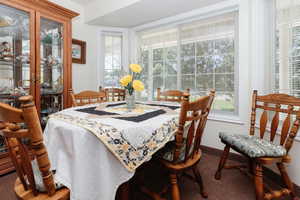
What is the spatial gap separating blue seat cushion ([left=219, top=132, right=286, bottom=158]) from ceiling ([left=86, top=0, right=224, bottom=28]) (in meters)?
1.89

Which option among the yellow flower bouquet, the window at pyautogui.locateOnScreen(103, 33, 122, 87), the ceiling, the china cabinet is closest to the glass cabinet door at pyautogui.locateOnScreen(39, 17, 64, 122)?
the china cabinet

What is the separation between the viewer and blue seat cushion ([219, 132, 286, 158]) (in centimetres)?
123

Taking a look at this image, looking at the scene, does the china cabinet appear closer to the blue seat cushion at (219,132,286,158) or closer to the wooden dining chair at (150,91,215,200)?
the wooden dining chair at (150,91,215,200)

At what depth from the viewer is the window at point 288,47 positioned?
62.8 inches

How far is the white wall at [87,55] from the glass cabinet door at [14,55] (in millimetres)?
922

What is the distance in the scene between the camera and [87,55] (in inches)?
120

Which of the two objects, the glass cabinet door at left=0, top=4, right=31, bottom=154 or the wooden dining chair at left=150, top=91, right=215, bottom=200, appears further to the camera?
the glass cabinet door at left=0, top=4, right=31, bottom=154

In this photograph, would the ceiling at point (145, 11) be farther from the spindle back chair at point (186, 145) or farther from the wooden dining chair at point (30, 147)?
the wooden dining chair at point (30, 147)

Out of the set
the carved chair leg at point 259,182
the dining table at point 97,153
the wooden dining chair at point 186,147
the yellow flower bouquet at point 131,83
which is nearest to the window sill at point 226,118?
the carved chair leg at point 259,182

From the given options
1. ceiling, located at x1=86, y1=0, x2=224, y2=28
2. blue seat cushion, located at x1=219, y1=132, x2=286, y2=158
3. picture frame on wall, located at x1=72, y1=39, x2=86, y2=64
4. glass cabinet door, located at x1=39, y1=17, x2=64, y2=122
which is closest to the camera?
blue seat cushion, located at x1=219, y1=132, x2=286, y2=158

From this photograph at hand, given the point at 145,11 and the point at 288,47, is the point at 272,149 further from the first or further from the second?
the point at 145,11

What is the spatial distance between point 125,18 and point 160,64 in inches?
39.7

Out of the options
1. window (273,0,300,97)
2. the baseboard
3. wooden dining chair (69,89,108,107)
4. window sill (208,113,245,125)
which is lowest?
the baseboard

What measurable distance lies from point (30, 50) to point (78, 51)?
1024 millimetres
